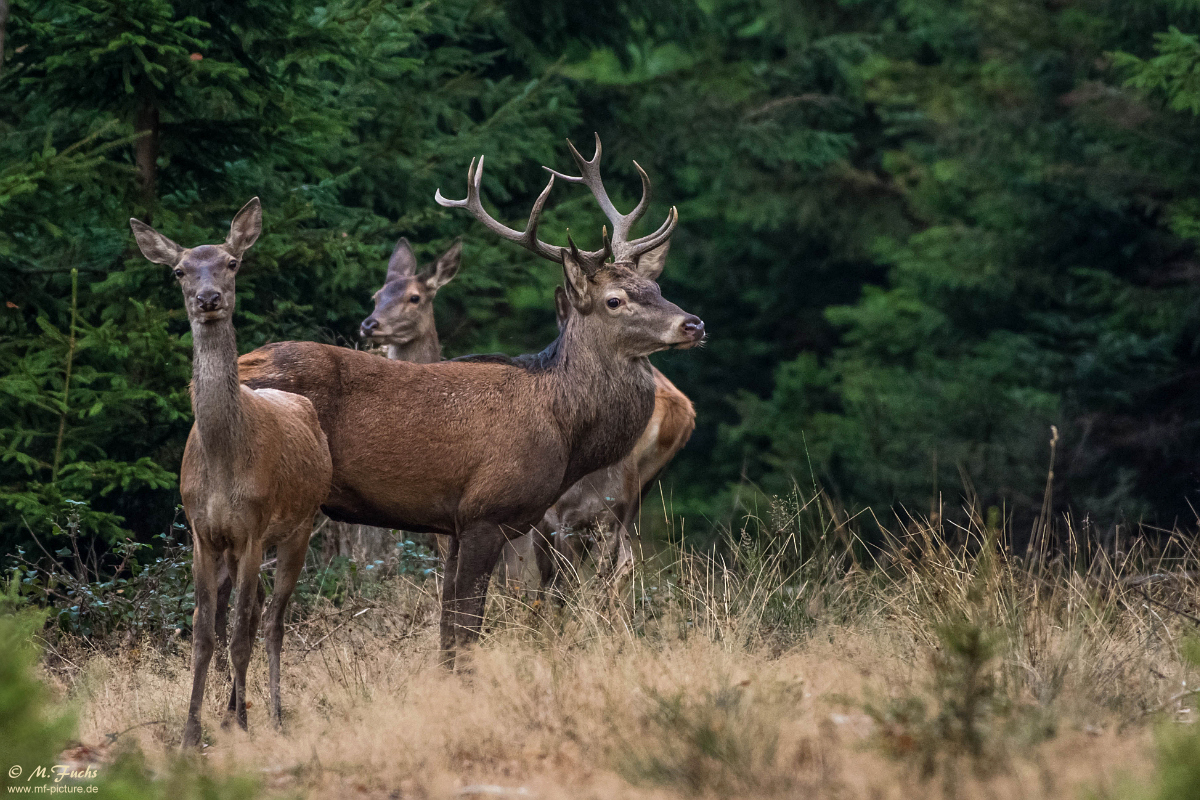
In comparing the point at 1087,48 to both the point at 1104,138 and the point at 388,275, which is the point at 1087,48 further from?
the point at 388,275

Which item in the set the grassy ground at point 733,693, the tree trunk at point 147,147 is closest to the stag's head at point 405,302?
the tree trunk at point 147,147

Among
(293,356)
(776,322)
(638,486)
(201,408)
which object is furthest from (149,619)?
(776,322)

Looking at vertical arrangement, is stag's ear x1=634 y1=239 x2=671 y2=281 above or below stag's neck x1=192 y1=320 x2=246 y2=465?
above

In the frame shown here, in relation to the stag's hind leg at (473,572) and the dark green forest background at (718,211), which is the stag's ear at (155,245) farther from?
the stag's hind leg at (473,572)

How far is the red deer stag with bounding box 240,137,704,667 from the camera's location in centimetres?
669

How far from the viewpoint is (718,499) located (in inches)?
797

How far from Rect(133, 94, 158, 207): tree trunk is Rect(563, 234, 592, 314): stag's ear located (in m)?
3.05

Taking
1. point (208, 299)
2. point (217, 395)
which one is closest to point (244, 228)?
point (208, 299)

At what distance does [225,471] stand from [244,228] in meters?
1.16

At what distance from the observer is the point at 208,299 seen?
566cm

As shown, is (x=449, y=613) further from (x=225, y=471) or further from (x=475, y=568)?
(x=225, y=471)

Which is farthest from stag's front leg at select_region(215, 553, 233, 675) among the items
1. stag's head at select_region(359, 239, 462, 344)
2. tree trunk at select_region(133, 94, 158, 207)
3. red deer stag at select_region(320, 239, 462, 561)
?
stag's head at select_region(359, 239, 462, 344)

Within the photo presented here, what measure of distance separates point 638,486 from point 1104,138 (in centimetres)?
917

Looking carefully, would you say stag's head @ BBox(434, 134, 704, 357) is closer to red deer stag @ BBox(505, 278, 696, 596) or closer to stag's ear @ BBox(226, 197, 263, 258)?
red deer stag @ BBox(505, 278, 696, 596)
